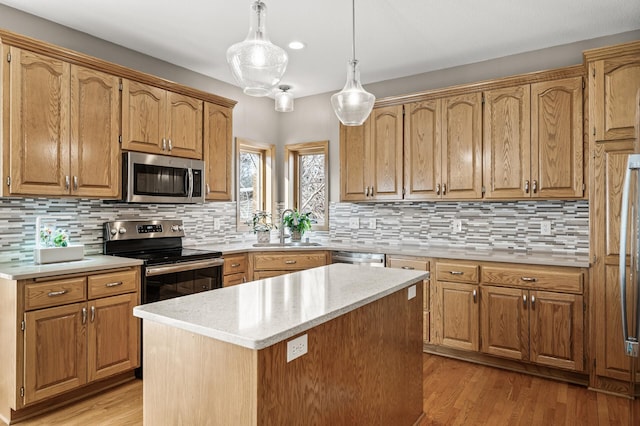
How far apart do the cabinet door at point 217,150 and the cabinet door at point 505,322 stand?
2.48m

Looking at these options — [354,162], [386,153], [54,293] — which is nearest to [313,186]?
[354,162]

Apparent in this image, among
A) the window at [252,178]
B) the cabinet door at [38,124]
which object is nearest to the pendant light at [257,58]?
the cabinet door at [38,124]

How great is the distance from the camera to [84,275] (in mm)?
2664

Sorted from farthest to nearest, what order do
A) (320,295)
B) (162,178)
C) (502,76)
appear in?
(502,76) → (162,178) → (320,295)

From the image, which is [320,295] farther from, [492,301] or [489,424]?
[492,301]

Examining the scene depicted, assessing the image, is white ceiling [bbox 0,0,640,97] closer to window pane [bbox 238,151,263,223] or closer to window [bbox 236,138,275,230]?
A: window [bbox 236,138,275,230]

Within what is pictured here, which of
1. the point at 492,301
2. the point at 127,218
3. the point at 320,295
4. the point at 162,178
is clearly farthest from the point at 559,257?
the point at 127,218

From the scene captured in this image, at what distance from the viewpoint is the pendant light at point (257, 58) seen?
1660mm

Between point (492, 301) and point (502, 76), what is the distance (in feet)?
6.51

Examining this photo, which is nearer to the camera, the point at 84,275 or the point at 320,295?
the point at 320,295

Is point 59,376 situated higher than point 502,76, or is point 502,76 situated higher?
point 502,76

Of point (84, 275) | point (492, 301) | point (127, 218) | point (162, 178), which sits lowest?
point (492, 301)

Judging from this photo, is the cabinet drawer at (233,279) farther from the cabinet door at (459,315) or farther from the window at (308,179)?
the cabinet door at (459,315)

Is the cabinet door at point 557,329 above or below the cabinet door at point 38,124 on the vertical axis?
below
